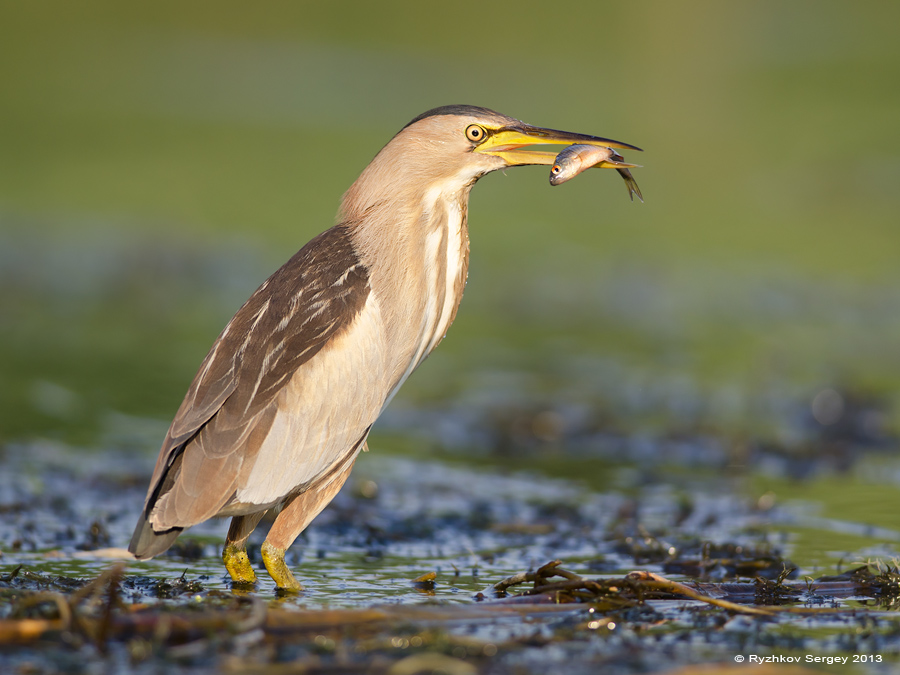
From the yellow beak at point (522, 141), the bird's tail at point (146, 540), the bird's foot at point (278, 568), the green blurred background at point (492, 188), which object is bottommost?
the bird's foot at point (278, 568)

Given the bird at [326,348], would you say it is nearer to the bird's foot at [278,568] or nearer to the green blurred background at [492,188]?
the bird's foot at [278,568]

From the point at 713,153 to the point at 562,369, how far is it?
9.52 meters

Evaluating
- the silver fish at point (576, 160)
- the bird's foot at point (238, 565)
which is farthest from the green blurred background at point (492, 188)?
the silver fish at point (576, 160)

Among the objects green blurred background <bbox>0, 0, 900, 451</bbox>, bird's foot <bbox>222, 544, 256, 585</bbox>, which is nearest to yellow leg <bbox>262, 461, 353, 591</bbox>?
bird's foot <bbox>222, 544, 256, 585</bbox>

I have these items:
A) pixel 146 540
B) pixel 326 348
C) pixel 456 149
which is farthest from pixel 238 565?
pixel 456 149

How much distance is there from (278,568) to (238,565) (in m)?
0.17

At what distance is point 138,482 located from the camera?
5.37 meters

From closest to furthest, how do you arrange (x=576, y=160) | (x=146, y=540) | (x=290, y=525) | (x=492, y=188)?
1. (x=146, y=540)
2. (x=290, y=525)
3. (x=576, y=160)
4. (x=492, y=188)

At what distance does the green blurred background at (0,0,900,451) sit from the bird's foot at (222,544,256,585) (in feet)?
8.44

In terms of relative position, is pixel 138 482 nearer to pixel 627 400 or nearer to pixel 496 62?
pixel 627 400

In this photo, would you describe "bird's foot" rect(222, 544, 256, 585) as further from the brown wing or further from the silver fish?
the silver fish

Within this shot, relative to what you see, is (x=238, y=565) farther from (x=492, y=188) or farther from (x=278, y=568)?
(x=492, y=188)

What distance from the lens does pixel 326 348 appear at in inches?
147

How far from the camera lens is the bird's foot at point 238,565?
3.86 meters
